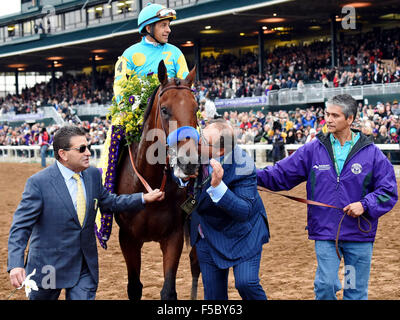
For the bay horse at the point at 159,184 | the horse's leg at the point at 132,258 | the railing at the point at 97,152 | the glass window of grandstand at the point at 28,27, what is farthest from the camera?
the glass window of grandstand at the point at 28,27

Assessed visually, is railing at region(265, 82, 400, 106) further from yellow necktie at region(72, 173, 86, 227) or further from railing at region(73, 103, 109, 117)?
yellow necktie at region(72, 173, 86, 227)

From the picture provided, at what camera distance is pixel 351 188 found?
3750mm

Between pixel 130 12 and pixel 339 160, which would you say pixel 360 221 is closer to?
pixel 339 160

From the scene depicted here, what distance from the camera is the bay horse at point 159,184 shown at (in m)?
3.71

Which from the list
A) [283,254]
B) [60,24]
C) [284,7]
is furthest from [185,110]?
[60,24]

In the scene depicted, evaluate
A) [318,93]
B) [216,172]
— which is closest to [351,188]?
[216,172]

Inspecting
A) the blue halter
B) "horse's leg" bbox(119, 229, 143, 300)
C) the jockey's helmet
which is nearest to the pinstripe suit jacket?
the blue halter

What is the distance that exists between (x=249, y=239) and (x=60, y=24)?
4046 cm

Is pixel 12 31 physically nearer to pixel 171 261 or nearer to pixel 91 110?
pixel 91 110

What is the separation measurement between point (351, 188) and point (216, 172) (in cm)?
104

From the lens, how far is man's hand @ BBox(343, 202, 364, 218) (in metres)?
3.59

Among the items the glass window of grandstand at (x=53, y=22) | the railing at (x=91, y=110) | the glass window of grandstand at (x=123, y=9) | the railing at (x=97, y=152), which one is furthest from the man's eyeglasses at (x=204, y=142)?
the glass window of grandstand at (x=53, y=22)

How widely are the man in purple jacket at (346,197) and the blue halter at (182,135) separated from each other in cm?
94

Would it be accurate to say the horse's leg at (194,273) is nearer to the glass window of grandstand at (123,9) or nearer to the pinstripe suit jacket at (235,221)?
the pinstripe suit jacket at (235,221)
